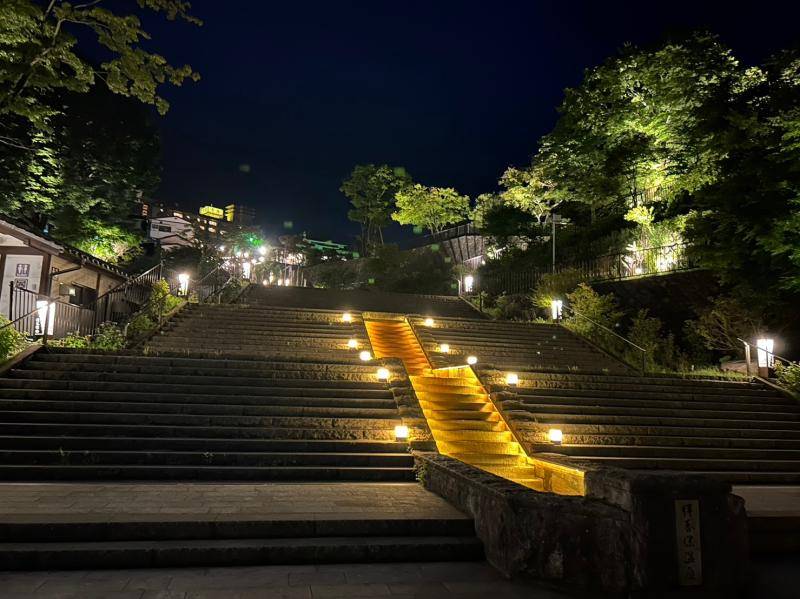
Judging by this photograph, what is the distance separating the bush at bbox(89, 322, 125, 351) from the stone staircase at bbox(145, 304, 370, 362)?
0.72 m

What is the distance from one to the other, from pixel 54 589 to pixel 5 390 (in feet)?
22.5

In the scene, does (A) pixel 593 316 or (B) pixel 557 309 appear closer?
(A) pixel 593 316

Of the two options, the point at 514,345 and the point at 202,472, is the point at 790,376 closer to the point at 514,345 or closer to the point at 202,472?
the point at 514,345

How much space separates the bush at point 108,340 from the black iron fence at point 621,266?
17.2 meters

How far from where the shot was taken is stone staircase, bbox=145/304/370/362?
1448cm

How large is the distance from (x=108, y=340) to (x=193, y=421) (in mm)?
5648

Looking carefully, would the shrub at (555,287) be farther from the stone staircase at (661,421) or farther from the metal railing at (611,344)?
the stone staircase at (661,421)

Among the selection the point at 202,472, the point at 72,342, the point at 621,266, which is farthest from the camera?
the point at 621,266

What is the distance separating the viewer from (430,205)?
136ft

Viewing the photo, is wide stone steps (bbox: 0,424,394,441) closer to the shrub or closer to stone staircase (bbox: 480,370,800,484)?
stone staircase (bbox: 480,370,800,484)

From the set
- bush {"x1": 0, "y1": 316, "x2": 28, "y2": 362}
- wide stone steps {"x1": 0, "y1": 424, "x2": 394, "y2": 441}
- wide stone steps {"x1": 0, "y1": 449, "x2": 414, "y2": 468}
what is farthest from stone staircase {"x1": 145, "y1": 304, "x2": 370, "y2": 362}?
wide stone steps {"x1": 0, "y1": 449, "x2": 414, "y2": 468}

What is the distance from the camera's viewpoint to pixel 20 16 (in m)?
9.19

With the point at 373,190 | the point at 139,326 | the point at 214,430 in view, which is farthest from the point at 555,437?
the point at 373,190

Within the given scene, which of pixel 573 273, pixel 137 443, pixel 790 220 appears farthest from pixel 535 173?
pixel 137 443
